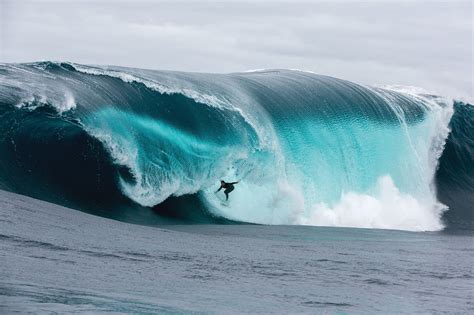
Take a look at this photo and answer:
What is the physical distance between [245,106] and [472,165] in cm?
878

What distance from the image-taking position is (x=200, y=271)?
33.6ft

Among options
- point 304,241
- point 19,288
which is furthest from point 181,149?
point 19,288

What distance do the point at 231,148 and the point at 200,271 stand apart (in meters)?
8.73

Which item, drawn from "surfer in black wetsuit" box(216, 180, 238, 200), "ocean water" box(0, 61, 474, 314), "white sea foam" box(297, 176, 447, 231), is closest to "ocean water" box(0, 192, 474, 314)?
"ocean water" box(0, 61, 474, 314)

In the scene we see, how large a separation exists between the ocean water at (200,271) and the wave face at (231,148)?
1.85m

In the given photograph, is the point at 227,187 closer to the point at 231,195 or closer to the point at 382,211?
the point at 231,195

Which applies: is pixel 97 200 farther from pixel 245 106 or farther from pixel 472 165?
pixel 472 165

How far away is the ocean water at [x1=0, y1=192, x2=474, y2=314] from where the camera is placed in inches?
328

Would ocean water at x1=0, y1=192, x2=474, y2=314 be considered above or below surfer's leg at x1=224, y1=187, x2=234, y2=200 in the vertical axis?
below

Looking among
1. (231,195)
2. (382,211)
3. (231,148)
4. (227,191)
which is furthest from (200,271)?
(382,211)

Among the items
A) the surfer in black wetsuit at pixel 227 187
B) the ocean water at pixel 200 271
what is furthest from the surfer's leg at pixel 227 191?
the ocean water at pixel 200 271

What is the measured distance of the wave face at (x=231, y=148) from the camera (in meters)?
15.5

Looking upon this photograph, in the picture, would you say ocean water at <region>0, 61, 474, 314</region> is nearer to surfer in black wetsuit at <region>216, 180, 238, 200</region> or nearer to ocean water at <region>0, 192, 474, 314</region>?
ocean water at <region>0, 192, 474, 314</region>

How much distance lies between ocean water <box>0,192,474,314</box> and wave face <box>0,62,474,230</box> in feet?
6.07
